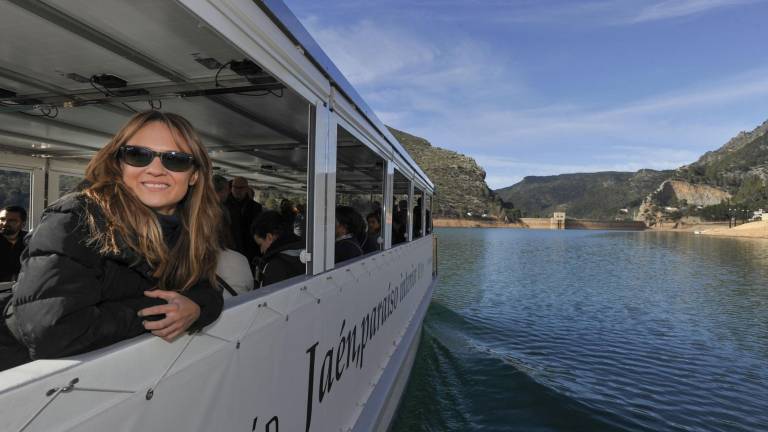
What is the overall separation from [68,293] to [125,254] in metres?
0.19

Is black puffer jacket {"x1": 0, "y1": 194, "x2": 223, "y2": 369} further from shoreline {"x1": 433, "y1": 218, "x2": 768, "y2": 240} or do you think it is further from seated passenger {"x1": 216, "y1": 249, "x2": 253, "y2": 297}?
shoreline {"x1": 433, "y1": 218, "x2": 768, "y2": 240}

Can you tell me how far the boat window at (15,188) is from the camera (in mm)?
5172

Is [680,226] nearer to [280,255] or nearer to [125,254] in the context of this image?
[280,255]

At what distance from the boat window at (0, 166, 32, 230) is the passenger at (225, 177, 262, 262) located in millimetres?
2592

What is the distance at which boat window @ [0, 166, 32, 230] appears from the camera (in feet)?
17.0

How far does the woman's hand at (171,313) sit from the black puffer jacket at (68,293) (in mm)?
Result: 44

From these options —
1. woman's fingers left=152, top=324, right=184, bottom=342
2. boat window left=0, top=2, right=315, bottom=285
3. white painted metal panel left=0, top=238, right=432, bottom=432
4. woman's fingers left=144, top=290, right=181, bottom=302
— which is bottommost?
white painted metal panel left=0, top=238, right=432, bottom=432

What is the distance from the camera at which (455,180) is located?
172 m

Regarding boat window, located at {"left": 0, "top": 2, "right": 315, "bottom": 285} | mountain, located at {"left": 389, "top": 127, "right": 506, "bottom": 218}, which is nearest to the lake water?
boat window, located at {"left": 0, "top": 2, "right": 315, "bottom": 285}

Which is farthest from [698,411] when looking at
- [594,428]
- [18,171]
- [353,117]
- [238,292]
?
[18,171]

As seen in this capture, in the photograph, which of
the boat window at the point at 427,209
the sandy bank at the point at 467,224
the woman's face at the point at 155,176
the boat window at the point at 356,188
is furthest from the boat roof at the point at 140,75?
the sandy bank at the point at 467,224

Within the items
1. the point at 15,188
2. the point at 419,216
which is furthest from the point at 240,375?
the point at 419,216

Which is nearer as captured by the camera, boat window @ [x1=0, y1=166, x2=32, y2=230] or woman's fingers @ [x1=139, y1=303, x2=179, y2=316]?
woman's fingers @ [x1=139, y1=303, x2=179, y2=316]

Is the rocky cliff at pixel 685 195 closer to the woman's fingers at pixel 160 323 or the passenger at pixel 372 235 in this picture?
the passenger at pixel 372 235
